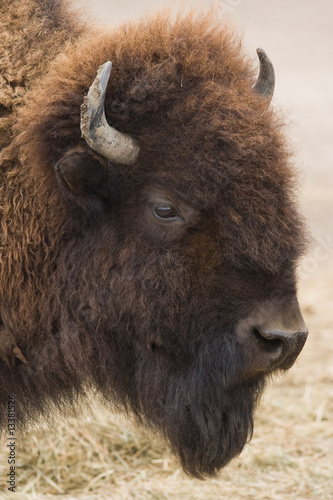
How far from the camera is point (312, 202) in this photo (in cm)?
1284

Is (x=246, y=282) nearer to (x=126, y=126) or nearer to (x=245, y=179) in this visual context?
(x=245, y=179)

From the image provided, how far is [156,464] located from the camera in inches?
211

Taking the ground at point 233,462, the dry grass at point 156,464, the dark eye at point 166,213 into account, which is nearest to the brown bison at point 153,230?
the dark eye at point 166,213

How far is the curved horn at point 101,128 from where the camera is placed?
10.2ft

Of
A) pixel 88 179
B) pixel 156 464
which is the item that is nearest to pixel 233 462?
pixel 156 464

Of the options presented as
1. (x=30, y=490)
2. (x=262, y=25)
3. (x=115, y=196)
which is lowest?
(x=262, y=25)

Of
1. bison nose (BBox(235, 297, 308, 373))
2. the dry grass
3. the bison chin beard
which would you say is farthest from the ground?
bison nose (BBox(235, 297, 308, 373))

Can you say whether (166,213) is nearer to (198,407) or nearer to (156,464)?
(198,407)

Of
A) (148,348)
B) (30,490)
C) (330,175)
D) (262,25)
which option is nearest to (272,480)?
(30,490)

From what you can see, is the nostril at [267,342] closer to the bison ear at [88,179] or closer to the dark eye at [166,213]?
the dark eye at [166,213]

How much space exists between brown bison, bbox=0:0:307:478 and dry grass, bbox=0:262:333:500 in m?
1.15

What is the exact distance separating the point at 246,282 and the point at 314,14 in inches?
871

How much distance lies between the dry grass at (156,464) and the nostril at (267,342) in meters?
1.57

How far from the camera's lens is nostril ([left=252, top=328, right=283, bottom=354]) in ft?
10.4
